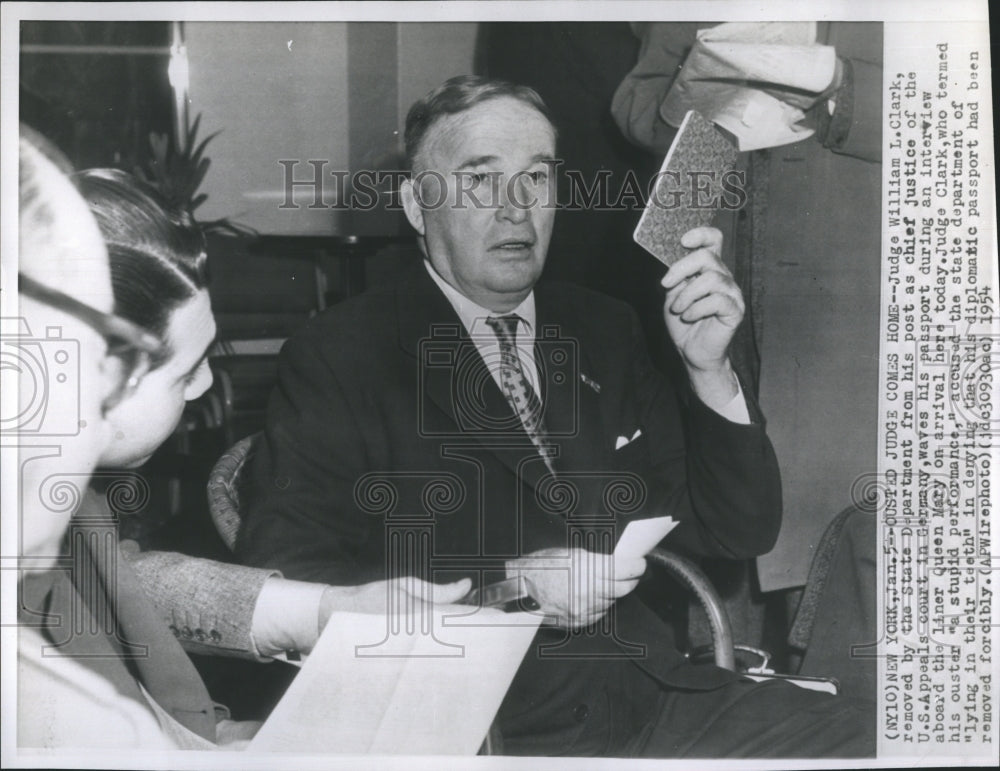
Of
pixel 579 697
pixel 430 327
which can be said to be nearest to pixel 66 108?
pixel 430 327

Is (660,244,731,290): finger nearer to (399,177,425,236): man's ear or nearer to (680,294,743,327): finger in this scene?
(680,294,743,327): finger

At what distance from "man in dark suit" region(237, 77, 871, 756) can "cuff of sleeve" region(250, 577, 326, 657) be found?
0.03 metres

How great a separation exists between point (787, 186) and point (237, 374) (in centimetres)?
66

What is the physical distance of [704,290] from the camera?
1.02 meters

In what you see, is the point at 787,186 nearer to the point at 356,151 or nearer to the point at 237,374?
the point at 356,151

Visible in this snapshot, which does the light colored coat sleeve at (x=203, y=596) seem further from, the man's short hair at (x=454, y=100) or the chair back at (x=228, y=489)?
the man's short hair at (x=454, y=100)

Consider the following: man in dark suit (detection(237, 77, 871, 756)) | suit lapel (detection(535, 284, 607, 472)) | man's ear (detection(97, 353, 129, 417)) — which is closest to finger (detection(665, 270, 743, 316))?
man in dark suit (detection(237, 77, 871, 756))

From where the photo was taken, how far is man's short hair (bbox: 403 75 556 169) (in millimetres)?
1016

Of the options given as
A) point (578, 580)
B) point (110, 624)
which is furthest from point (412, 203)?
point (110, 624)

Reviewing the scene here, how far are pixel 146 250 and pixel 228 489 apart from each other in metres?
0.29

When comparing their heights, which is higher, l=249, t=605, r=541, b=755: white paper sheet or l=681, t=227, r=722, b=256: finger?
l=681, t=227, r=722, b=256: finger

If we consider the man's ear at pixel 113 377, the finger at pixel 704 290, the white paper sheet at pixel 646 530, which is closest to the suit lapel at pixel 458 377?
the white paper sheet at pixel 646 530

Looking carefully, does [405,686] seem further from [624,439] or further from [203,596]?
[624,439]

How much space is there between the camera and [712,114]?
3.37 feet
